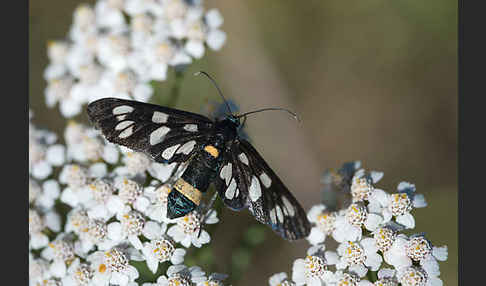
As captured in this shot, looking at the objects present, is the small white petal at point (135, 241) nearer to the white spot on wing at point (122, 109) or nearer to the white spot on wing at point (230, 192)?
the white spot on wing at point (230, 192)

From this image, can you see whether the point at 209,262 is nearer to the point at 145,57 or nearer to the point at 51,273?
the point at 51,273

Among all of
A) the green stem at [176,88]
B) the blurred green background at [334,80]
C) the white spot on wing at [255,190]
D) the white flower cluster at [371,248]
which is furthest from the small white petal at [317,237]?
the green stem at [176,88]

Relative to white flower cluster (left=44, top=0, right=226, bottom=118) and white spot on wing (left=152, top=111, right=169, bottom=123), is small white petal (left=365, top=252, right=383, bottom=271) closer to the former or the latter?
white spot on wing (left=152, top=111, right=169, bottom=123)

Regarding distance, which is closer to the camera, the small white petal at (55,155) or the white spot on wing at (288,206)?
the white spot on wing at (288,206)

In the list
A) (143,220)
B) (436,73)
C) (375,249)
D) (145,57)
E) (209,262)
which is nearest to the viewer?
(375,249)

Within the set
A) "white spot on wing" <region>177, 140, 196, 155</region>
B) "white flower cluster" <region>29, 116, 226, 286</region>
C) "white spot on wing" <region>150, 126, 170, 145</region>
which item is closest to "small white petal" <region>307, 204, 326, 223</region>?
"white flower cluster" <region>29, 116, 226, 286</region>

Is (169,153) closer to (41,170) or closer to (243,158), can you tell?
(243,158)

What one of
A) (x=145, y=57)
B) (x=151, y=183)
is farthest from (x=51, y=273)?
(x=145, y=57)
